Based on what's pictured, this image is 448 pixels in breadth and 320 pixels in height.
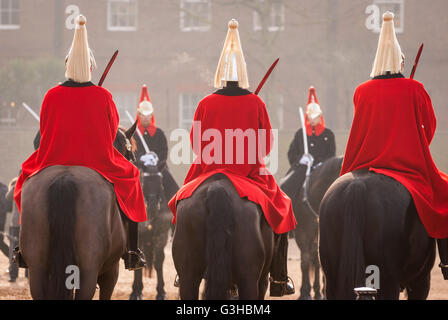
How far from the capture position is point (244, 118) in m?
6.04

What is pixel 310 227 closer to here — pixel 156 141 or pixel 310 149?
pixel 310 149

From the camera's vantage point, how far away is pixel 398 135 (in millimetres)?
5812

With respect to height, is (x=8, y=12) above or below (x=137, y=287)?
above

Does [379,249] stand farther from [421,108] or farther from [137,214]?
[137,214]

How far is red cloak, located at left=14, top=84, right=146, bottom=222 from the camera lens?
19.3 feet

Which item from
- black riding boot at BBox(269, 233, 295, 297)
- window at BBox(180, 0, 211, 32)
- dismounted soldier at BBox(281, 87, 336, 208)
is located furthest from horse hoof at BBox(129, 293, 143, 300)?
window at BBox(180, 0, 211, 32)

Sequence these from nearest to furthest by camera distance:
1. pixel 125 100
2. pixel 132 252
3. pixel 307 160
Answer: pixel 132 252 → pixel 307 160 → pixel 125 100

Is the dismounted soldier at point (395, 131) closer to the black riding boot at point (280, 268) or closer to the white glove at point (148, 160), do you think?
the black riding boot at point (280, 268)

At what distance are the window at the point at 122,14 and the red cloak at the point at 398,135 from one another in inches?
823

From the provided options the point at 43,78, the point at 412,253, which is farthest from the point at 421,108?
the point at 43,78

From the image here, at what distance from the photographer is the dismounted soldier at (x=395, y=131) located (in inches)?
227

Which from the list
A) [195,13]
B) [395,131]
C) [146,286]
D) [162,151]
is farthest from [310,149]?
[195,13]

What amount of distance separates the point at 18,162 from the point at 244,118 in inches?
642

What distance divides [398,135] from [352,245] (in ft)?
3.17
